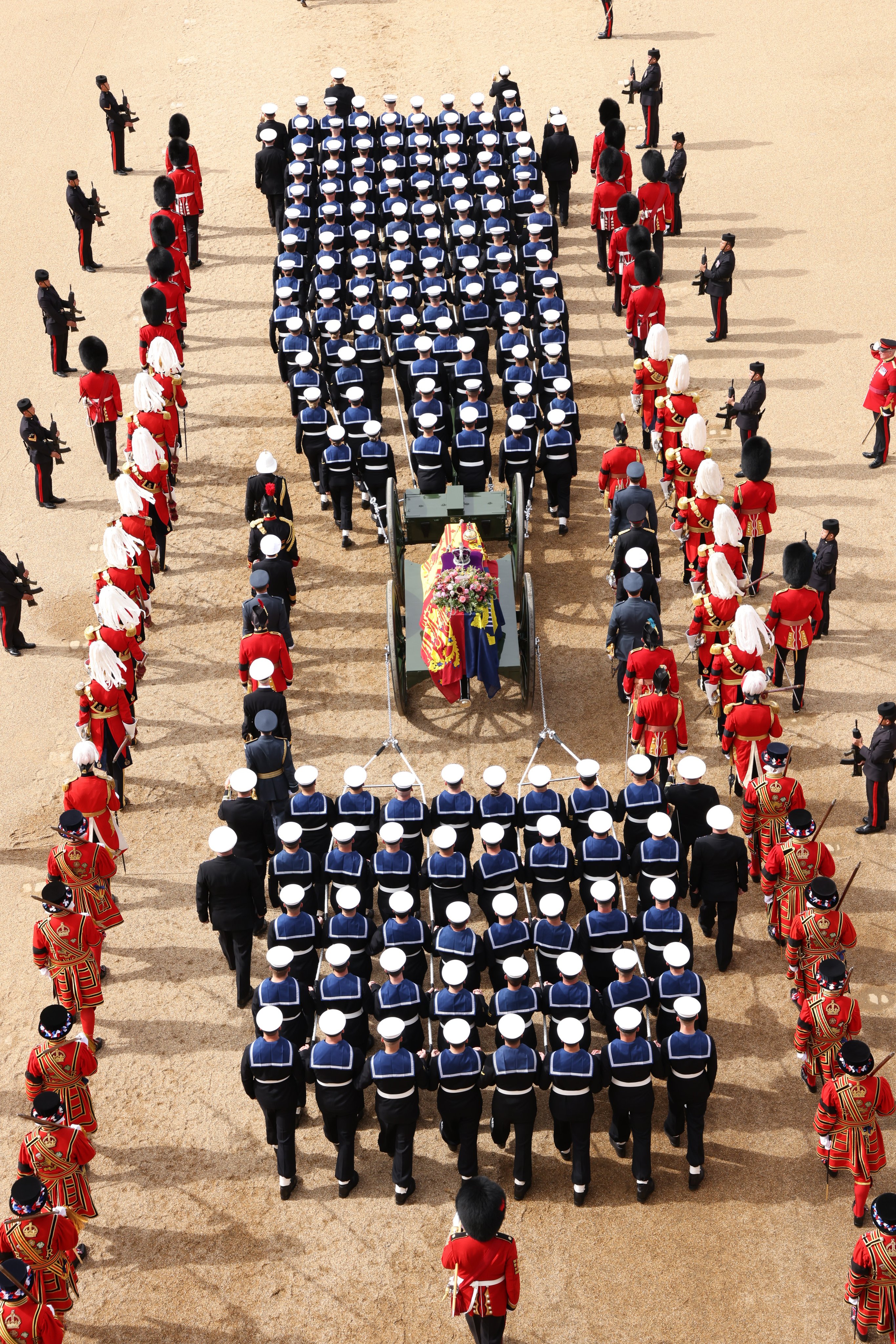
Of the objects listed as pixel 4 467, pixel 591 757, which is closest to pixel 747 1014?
pixel 591 757

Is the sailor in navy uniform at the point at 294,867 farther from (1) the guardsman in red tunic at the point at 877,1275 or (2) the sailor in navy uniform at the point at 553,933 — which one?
(1) the guardsman in red tunic at the point at 877,1275

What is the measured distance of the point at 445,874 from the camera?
1153cm

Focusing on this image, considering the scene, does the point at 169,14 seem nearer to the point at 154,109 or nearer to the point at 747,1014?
the point at 154,109

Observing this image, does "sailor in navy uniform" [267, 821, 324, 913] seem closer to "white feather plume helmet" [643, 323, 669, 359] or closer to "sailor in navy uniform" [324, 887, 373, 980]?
"sailor in navy uniform" [324, 887, 373, 980]

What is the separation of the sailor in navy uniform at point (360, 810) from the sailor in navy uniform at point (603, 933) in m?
1.76

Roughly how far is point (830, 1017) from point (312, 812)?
156 inches

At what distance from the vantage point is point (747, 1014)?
11586 mm

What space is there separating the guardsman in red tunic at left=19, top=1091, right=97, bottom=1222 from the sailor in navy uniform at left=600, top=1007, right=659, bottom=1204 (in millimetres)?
3255

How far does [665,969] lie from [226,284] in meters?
A: 12.2

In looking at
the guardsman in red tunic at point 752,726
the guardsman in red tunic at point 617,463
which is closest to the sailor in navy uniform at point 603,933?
the guardsman in red tunic at point 752,726

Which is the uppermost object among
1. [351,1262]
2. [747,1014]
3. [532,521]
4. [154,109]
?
[154,109]

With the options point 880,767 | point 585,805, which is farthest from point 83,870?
point 880,767

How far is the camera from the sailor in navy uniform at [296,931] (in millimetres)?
11125

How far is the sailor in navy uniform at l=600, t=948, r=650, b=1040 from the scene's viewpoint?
415 inches
